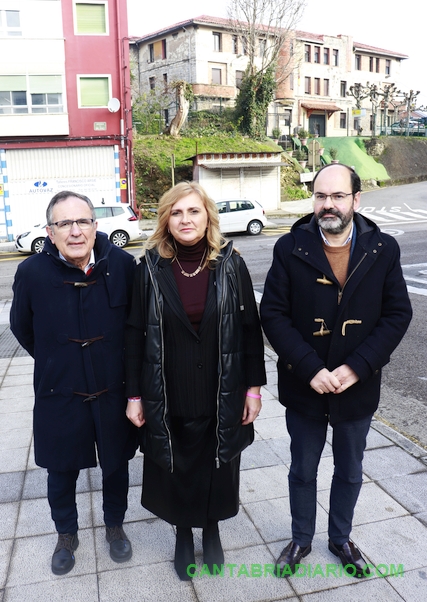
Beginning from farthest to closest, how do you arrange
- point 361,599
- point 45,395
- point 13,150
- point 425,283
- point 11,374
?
point 13,150, point 425,283, point 11,374, point 45,395, point 361,599

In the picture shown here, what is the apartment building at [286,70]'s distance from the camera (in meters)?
Answer: 41.8

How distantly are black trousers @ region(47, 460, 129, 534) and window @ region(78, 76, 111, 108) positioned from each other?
74.5 ft

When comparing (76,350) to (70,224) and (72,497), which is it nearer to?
(70,224)

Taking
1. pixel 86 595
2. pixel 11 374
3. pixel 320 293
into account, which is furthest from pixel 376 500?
pixel 11 374

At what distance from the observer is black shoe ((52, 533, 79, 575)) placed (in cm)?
299

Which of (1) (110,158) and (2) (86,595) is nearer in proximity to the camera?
(2) (86,595)

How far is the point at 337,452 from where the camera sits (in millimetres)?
2977

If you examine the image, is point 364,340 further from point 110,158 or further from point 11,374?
point 110,158

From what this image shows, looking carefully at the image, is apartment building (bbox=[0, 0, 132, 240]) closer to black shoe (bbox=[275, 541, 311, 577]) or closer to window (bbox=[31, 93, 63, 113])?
window (bbox=[31, 93, 63, 113])

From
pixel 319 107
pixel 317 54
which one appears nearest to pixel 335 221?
pixel 319 107

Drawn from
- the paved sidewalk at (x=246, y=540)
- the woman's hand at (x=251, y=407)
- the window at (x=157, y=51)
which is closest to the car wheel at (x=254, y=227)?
the paved sidewalk at (x=246, y=540)

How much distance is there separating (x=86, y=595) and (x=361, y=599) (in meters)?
1.41

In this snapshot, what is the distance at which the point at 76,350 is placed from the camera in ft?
9.56

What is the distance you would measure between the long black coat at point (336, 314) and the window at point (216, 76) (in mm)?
43182
